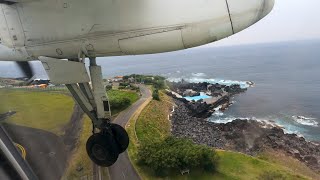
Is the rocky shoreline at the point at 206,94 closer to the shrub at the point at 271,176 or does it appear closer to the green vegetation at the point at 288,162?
Result: the green vegetation at the point at 288,162

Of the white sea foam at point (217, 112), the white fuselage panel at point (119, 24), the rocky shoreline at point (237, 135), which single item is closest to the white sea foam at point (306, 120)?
the rocky shoreline at point (237, 135)

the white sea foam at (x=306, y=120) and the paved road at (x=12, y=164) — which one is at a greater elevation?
the paved road at (x=12, y=164)

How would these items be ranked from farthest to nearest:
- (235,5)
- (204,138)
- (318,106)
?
(318,106) < (204,138) < (235,5)

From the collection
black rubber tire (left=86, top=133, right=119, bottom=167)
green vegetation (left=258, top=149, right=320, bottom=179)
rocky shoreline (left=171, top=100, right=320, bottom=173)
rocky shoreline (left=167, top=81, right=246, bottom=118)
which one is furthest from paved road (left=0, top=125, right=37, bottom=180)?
rocky shoreline (left=167, top=81, right=246, bottom=118)

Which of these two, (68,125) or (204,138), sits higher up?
(68,125)

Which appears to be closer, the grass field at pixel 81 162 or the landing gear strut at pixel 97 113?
the landing gear strut at pixel 97 113

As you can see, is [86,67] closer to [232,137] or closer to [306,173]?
[306,173]

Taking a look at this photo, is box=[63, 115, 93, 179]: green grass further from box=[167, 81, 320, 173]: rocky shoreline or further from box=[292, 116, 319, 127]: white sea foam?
box=[292, 116, 319, 127]: white sea foam

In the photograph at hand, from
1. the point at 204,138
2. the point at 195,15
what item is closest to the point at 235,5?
the point at 195,15
